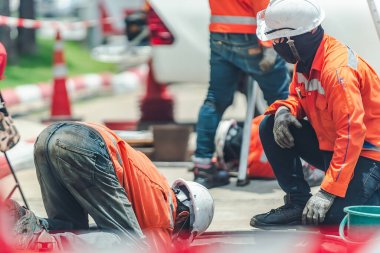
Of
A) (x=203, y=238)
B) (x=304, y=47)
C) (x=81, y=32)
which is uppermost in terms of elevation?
(x=304, y=47)

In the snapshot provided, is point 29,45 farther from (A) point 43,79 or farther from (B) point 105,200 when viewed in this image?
(B) point 105,200

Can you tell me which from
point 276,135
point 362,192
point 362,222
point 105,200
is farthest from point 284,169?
point 105,200

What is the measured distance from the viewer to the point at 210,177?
6664 mm

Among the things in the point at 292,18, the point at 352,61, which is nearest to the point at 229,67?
the point at 292,18

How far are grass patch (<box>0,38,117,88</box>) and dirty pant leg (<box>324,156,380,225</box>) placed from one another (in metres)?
9.64

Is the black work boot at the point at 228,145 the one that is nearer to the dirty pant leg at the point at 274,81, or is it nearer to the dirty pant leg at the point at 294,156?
the dirty pant leg at the point at 274,81

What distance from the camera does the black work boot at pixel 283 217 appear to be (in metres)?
5.40

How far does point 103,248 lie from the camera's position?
413 centimetres

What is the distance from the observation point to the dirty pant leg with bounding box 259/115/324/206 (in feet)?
17.7

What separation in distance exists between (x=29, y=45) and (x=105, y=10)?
11.7 feet

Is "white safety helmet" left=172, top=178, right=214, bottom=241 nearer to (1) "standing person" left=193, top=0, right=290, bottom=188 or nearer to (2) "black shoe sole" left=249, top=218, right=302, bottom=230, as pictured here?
(2) "black shoe sole" left=249, top=218, right=302, bottom=230

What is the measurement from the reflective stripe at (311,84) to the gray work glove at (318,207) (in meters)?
0.54

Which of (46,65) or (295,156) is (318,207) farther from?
(46,65)

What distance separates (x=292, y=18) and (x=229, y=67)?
1.49 meters
